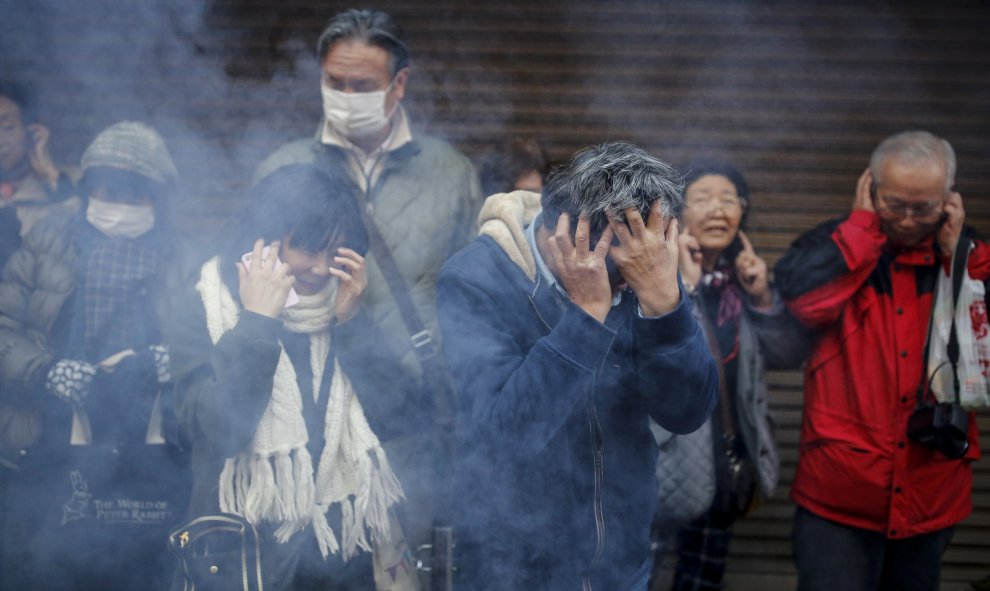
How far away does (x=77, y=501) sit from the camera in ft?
10.5

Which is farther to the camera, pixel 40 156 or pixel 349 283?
pixel 40 156

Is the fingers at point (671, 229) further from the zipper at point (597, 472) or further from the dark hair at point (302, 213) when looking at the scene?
the dark hair at point (302, 213)

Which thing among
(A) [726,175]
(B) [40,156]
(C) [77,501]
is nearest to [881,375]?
(A) [726,175]

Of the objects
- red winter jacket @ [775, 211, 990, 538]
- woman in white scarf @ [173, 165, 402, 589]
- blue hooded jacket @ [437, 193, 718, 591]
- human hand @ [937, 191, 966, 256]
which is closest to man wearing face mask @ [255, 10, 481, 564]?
woman in white scarf @ [173, 165, 402, 589]

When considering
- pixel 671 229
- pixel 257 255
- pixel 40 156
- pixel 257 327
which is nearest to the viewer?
pixel 671 229

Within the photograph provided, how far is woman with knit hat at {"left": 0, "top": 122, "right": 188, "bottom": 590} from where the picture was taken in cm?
313

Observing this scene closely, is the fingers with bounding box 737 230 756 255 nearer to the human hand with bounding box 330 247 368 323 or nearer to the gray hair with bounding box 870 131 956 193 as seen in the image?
the gray hair with bounding box 870 131 956 193

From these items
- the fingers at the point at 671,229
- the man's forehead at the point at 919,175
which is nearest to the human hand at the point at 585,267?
the fingers at the point at 671,229

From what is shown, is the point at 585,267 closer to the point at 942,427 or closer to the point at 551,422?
the point at 551,422

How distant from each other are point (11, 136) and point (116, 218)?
59 centimetres

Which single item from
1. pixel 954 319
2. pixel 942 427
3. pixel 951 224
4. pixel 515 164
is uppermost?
pixel 515 164

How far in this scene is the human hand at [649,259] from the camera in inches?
84.0

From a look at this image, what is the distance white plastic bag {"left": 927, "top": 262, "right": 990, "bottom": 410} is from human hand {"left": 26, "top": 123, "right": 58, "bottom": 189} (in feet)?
11.2

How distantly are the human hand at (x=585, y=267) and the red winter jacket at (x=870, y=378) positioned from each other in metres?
1.52
